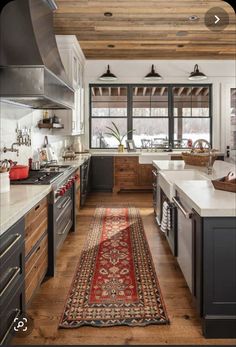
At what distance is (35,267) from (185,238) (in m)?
1.14

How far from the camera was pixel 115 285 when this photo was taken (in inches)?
119

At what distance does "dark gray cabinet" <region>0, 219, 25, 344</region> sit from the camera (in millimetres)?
1804

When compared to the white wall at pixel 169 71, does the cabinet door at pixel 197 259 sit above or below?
below

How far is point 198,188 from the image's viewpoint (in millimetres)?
2824

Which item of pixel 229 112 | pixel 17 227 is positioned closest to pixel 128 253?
pixel 17 227

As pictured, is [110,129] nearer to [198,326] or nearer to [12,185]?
[12,185]

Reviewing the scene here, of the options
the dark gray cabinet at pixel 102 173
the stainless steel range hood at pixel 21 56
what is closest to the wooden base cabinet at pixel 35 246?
the stainless steel range hood at pixel 21 56

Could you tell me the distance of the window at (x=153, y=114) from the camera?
27.3 ft

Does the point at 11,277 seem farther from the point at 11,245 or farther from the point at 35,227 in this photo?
the point at 35,227

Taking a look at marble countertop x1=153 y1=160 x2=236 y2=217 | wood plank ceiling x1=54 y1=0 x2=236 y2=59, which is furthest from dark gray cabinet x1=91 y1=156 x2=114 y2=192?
marble countertop x1=153 y1=160 x2=236 y2=217

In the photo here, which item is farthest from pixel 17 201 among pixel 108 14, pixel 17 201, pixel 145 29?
pixel 145 29

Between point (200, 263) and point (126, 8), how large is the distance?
384 centimetres

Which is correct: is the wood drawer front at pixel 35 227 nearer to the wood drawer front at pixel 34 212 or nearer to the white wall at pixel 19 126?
the wood drawer front at pixel 34 212

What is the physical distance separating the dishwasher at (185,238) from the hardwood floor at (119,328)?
19cm
